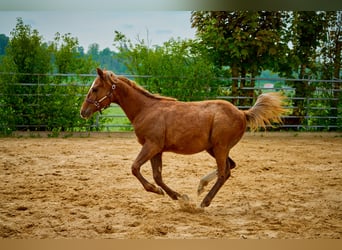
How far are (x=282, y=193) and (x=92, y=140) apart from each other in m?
1.80

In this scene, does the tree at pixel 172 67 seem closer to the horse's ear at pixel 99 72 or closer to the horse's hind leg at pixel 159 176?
the horse's ear at pixel 99 72

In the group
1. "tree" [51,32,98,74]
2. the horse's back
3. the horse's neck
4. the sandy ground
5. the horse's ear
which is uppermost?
"tree" [51,32,98,74]

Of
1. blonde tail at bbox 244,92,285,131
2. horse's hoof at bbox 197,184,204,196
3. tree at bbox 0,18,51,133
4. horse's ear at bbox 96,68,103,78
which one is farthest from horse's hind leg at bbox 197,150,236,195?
tree at bbox 0,18,51,133

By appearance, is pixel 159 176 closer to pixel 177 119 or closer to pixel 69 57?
pixel 177 119

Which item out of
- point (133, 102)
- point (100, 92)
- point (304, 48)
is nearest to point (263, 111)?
point (304, 48)

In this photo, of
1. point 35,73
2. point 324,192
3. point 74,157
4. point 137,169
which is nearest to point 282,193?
point 324,192

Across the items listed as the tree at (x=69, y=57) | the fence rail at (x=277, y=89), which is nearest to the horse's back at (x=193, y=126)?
the fence rail at (x=277, y=89)

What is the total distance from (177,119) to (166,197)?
681mm

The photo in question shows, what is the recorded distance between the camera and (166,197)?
3828 mm

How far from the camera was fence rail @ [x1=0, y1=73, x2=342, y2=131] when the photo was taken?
13.6 feet

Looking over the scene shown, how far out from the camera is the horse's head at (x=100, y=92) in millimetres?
3578

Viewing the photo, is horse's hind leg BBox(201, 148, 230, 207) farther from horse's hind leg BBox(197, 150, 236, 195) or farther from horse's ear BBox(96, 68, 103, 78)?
horse's ear BBox(96, 68, 103, 78)

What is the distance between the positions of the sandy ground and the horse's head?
65 cm

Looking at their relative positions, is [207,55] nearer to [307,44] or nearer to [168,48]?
[168,48]
